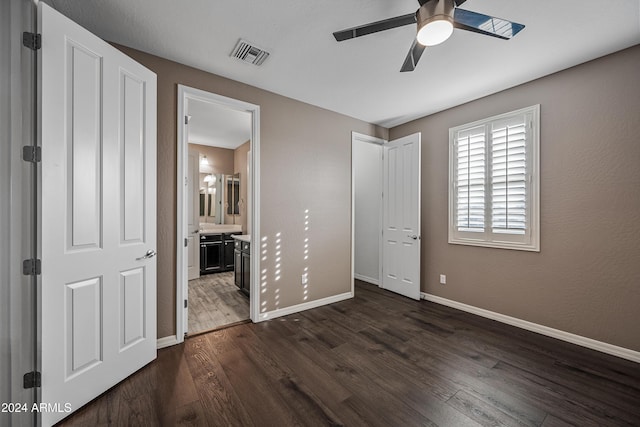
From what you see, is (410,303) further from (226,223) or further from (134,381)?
(226,223)

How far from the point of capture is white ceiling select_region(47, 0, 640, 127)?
181 centimetres

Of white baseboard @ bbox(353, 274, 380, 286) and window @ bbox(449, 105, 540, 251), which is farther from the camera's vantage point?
white baseboard @ bbox(353, 274, 380, 286)

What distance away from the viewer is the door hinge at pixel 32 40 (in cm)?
145

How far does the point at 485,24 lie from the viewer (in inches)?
63.3

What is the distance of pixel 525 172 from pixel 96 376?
4.30 m

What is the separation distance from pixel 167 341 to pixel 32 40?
7.95 feet

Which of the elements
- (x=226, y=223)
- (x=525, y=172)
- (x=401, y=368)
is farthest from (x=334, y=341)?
(x=226, y=223)

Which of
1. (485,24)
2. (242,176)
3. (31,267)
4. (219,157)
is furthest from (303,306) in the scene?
(219,157)

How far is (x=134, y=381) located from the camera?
192cm

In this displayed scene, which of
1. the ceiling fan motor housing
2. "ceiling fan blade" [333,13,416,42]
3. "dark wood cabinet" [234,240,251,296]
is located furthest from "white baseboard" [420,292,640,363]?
"ceiling fan blade" [333,13,416,42]

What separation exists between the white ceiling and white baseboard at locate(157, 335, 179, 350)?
8.77 feet

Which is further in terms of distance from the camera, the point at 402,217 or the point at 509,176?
the point at 402,217

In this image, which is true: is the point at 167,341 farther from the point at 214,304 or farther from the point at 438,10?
the point at 438,10

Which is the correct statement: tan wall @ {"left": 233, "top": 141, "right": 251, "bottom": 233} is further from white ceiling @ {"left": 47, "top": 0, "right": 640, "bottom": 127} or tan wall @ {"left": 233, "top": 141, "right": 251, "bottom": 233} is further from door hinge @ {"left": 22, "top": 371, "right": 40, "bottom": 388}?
door hinge @ {"left": 22, "top": 371, "right": 40, "bottom": 388}
